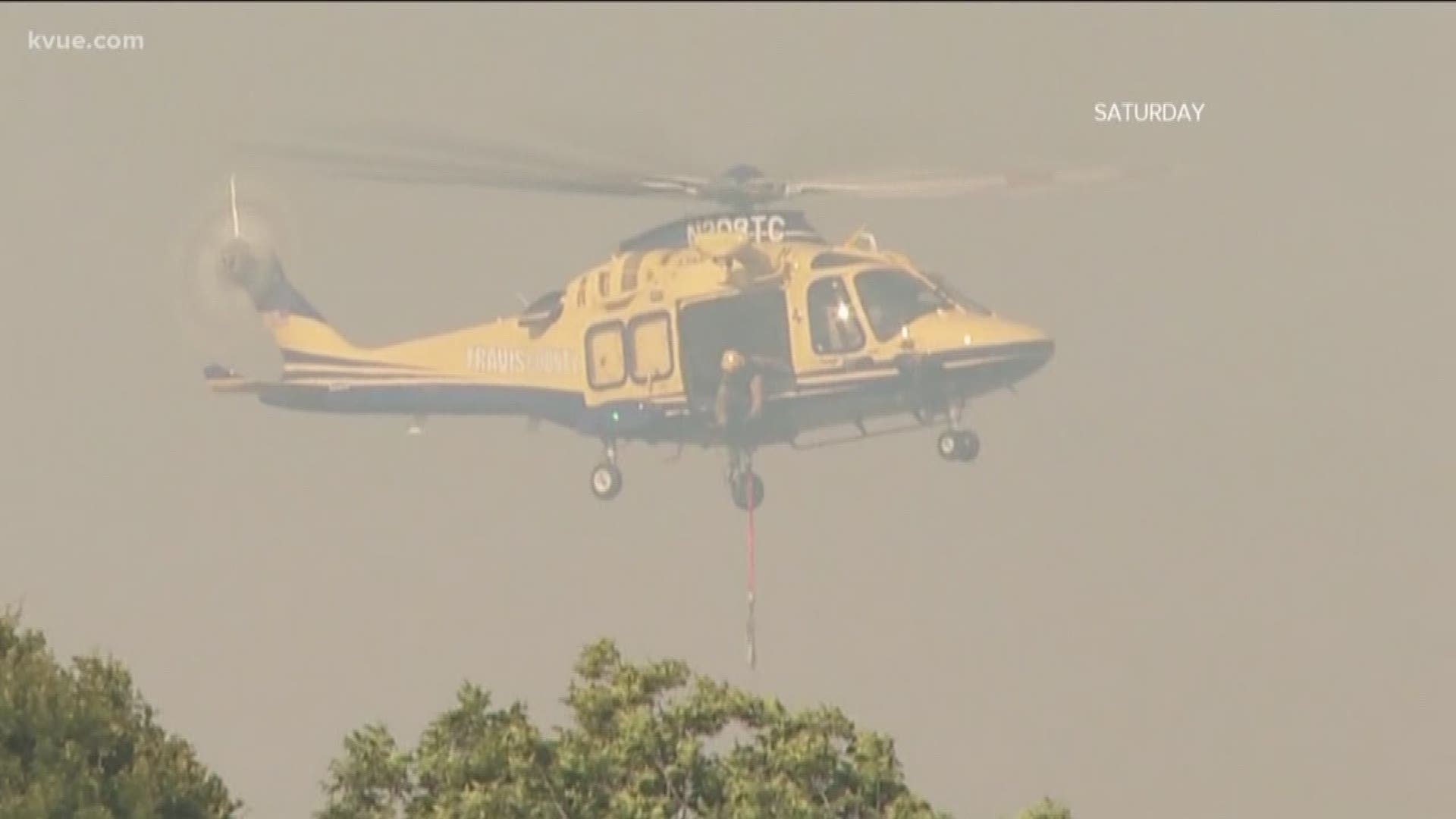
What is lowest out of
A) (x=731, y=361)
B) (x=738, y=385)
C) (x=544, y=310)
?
(x=738, y=385)

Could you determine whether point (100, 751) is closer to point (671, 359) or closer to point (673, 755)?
point (673, 755)

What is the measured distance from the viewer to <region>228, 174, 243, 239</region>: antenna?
2745cm

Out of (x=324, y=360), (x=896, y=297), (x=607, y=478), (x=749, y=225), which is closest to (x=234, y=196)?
(x=324, y=360)

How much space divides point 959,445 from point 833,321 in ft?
4.58

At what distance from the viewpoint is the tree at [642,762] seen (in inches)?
791

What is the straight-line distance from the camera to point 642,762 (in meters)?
20.2

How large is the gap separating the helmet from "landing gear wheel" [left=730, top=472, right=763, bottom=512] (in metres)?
0.84

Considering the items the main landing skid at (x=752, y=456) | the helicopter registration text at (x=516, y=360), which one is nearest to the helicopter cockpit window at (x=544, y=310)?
the helicopter registration text at (x=516, y=360)

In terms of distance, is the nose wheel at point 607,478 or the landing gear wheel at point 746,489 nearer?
the landing gear wheel at point 746,489

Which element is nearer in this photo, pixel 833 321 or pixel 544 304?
pixel 833 321

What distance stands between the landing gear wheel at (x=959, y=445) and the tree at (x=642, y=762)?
22.1 ft

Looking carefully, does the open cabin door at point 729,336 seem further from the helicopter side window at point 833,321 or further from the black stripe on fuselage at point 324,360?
the black stripe on fuselage at point 324,360

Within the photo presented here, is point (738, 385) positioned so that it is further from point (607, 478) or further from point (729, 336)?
point (607, 478)

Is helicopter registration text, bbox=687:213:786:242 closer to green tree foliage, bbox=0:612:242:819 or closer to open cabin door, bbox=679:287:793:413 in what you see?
open cabin door, bbox=679:287:793:413
